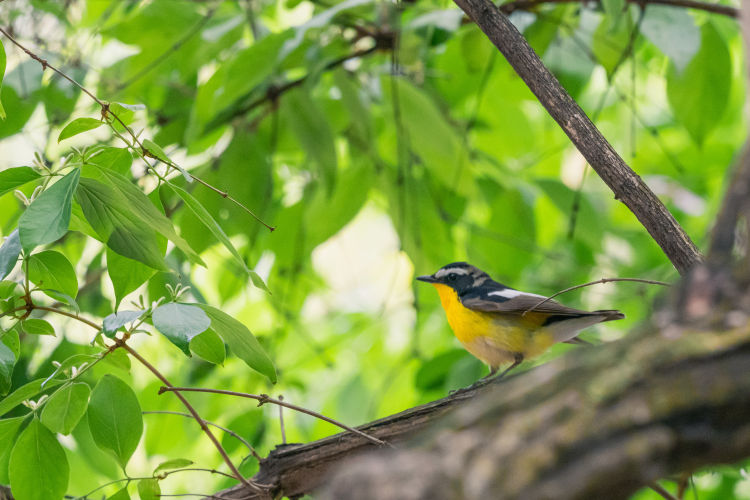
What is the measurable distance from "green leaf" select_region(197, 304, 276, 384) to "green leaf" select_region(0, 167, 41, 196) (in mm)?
452

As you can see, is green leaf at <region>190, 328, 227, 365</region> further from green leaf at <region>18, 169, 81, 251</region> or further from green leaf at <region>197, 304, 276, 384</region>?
green leaf at <region>18, 169, 81, 251</region>

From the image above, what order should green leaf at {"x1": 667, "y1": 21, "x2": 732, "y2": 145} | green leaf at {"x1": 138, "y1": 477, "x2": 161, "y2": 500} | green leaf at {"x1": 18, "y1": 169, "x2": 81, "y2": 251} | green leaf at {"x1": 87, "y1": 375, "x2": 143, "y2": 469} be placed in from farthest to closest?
green leaf at {"x1": 667, "y1": 21, "x2": 732, "y2": 145} → green leaf at {"x1": 138, "y1": 477, "x2": 161, "y2": 500} → green leaf at {"x1": 87, "y1": 375, "x2": 143, "y2": 469} → green leaf at {"x1": 18, "y1": 169, "x2": 81, "y2": 251}

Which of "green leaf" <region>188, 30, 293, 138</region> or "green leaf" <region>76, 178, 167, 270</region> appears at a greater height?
"green leaf" <region>188, 30, 293, 138</region>

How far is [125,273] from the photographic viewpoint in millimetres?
1612

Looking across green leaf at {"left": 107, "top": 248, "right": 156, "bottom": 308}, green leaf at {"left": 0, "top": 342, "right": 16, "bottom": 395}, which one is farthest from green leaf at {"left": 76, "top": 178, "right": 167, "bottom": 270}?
green leaf at {"left": 0, "top": 342, "right": 16, "bottom": 395}

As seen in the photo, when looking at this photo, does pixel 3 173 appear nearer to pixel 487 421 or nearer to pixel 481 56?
pixel 487 421

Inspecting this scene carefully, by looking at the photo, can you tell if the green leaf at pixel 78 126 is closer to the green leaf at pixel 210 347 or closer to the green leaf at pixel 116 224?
the green leaf at pixel 116 224

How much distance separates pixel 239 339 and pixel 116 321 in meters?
0.30

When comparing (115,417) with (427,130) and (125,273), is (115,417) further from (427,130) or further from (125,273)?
(427,130)

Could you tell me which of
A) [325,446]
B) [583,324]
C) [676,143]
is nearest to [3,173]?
[325,446]

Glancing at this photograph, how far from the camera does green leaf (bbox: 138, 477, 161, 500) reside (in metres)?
1.89

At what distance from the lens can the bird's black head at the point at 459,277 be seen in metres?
3.64

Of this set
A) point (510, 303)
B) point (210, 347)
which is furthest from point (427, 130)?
point (210, 347)

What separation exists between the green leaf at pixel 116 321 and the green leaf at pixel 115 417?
414mm
